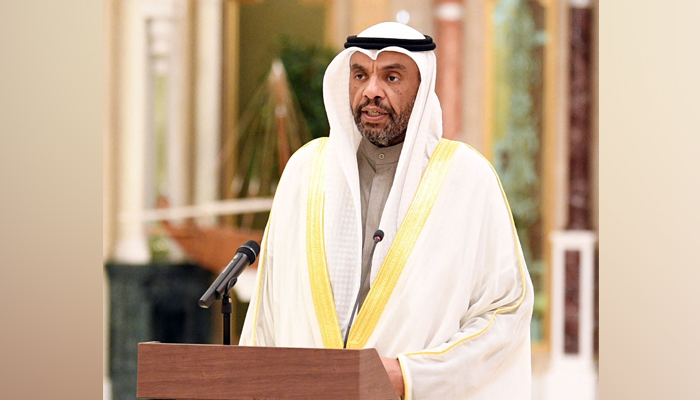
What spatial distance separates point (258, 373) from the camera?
6.41 feet

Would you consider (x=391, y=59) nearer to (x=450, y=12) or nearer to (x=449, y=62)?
(x=449, y=62)

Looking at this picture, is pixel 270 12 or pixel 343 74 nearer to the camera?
pixel 343 74

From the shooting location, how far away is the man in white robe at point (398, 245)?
2555mm

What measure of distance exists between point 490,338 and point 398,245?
0.39 metres

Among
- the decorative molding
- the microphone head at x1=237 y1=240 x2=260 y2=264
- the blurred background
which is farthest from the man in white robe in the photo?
the decorative molding

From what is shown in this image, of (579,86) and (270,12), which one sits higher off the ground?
(270,12)

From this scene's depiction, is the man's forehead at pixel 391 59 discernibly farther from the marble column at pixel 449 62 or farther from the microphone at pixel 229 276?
the marble column at pixel 449 62

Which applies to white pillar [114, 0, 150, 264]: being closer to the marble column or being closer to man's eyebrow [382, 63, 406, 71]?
the marble column

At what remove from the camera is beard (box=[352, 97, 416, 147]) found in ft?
9.01

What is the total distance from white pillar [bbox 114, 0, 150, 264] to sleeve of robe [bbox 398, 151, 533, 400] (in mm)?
3439
